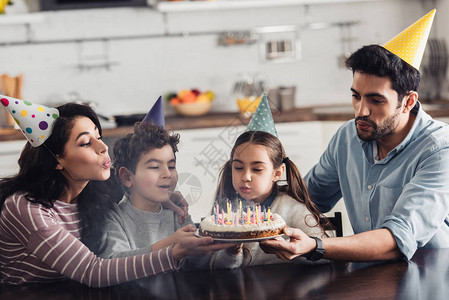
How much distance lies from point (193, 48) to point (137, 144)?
Result: 99.5 inches

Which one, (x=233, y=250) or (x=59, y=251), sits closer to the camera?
(x=59, y=251)

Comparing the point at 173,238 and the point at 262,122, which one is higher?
the point at 262,122

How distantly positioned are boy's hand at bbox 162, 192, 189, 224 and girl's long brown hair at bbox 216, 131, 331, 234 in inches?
3.4

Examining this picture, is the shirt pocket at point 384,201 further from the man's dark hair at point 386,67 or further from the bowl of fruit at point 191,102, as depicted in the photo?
the bowl of fruit at point 191,102

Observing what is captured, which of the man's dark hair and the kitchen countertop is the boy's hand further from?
the kitchen countertop

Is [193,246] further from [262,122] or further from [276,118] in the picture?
[276,118]

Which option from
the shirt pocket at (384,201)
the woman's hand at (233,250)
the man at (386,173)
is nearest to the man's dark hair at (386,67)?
the man at (386,173)

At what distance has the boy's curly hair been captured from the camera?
1.43 meters

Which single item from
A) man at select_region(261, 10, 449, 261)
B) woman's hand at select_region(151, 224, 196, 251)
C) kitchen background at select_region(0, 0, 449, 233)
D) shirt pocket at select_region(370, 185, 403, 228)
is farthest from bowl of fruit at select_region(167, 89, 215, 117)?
woman's hand at select_region(151, 224, 196, 251)

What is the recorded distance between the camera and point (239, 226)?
135 centimetres

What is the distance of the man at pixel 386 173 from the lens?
1448 millimetres

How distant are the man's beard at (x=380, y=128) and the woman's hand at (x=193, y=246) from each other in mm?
487

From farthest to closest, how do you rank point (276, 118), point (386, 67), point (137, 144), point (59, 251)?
1. point (276, 118)
2. point (386, 67)
3. point (137, 144)
4. point (59, 251)

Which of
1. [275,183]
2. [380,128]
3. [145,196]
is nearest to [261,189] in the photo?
[275,183]
